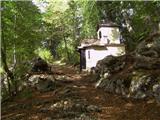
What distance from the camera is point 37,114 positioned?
51.9 feet

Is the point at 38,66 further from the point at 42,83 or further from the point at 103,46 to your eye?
the point at 103,46

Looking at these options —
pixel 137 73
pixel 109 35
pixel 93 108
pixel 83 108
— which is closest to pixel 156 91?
pixel 137 73

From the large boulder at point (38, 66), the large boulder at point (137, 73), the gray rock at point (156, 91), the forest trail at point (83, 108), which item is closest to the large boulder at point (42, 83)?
the forest trail at point (83, 108)

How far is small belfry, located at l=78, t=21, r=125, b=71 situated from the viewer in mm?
38938

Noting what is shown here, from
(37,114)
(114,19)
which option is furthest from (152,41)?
(114,19)

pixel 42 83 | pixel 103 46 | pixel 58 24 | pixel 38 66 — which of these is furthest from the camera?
pixel 58 24

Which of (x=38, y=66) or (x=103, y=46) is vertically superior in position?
(x=103, y=46)

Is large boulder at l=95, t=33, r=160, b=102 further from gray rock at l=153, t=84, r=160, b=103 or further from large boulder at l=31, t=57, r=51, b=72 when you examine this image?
large boulder at l=31, t=57, r=51, b=72

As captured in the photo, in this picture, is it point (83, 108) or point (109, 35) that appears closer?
point (83, 108)

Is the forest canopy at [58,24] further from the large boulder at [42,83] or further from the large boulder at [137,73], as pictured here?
the large boulder at [137,73]

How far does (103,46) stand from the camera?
3903cm

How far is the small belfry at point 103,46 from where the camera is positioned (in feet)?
128

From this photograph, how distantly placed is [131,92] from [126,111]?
272 cm

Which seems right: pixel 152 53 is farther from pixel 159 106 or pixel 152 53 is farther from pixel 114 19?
pixel 114 19
